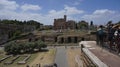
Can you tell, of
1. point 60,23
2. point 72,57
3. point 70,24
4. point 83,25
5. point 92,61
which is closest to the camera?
point 92,61

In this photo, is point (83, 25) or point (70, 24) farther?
point (83, 25)

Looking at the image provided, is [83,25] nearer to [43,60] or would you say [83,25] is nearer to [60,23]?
[60,23]

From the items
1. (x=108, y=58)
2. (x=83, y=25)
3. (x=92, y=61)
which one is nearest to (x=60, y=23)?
(x=83, y=25)

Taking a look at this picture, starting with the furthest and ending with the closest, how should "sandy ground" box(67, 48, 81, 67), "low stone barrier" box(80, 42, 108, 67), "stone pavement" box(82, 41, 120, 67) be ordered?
A: "sandy ground" box(67, 48, 81, 67)
"stone pavement" box(82, 41, 120, 67)
"low stone barrier" box(80, 42, 108, 67)

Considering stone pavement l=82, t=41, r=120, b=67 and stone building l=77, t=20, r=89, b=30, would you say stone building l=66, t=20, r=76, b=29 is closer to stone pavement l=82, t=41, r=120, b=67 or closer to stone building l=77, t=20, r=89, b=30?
stone building l=77, t=20, r=89, b=30

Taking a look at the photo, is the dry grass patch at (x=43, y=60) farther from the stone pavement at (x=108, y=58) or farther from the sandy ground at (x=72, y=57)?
the stone pavement at (x=108, y=58)

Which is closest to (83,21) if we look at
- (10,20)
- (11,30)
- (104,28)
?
(10,20)

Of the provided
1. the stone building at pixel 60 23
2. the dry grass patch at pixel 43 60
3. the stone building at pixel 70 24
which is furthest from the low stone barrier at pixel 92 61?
the stone building at pixel 70 24

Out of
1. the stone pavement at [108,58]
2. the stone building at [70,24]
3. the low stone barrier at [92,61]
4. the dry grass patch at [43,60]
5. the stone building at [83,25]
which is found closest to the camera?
the low stone barrier at [92,61]

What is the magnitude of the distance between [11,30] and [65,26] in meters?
28.1

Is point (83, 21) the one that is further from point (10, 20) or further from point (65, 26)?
point (10, 20)

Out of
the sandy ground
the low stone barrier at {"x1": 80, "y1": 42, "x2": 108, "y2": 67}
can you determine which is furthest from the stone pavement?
the sandy ground

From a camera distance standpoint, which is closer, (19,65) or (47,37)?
(19,65)

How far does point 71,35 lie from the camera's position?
247 ft
